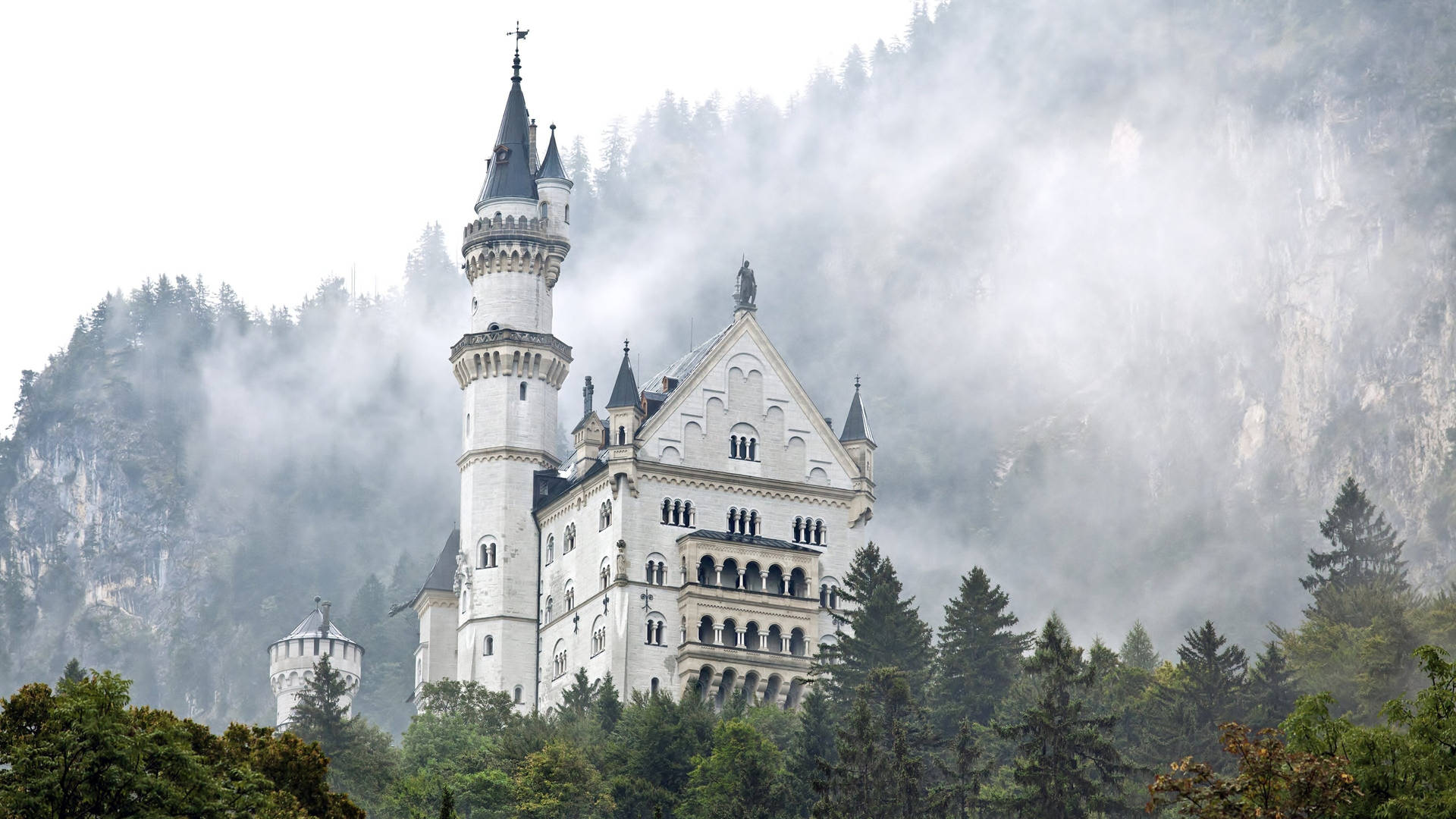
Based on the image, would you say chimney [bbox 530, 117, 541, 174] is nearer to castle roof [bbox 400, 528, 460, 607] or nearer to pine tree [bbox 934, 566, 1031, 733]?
castle roof [bbox 400, 528, 460, 607]

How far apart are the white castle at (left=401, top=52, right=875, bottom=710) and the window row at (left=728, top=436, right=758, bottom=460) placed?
0.23ft

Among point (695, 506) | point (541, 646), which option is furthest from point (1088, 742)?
point (541, 646)

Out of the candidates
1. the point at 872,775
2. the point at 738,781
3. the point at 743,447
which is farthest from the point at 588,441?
the point at 872,775

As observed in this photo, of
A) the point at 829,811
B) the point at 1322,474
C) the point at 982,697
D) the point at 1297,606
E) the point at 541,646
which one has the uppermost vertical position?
the point at 1322,474

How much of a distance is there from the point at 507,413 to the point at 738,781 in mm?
35785

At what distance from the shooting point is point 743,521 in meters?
102

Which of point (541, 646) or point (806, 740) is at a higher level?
point (541, 646)

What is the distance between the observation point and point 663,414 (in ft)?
336

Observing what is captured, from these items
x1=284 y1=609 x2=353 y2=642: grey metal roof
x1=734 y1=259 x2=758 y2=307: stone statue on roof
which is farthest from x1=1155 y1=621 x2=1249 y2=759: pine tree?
x1=284 y1=609 x2=353 y2=642: grey metal roof

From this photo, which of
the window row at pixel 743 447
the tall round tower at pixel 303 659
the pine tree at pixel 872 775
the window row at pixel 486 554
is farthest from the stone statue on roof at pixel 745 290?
the pine tree at pixel 872 775

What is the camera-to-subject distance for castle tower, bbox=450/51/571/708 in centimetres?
10769

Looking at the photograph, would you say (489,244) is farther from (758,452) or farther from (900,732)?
(900,732)

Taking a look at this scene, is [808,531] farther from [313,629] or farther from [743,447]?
[313,629]

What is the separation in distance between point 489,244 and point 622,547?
1881 centimetres
